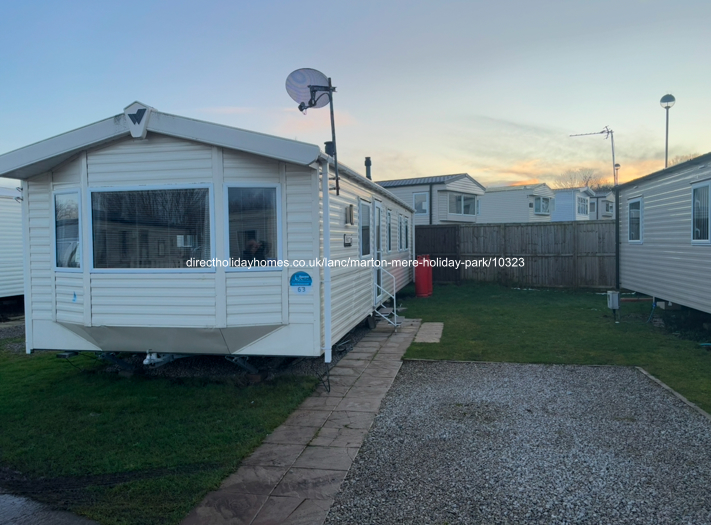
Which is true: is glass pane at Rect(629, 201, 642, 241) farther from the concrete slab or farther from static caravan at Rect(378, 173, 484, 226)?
static caravan at Rect(378, 173, 484, 226)

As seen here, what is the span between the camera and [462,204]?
1082 inches

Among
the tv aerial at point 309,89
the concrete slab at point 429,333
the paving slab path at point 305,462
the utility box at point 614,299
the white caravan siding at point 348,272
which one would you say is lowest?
the paving slab path at point 305,462

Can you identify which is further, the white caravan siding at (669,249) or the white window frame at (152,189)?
the white caravan siding at (669,249)

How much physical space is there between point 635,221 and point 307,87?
8420 millimetres

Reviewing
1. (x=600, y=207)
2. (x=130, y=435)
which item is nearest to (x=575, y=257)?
(x=130, y=435)

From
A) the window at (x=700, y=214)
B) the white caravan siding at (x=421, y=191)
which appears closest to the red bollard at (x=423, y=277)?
the window at (x=700, y=214)

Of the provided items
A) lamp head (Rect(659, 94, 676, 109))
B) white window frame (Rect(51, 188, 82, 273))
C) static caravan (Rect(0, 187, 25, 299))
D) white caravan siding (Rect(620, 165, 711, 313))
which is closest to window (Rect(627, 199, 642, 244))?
white caravan siding (Rect(620, 165, 711, 313))

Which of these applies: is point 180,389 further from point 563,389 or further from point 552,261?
point 552,261

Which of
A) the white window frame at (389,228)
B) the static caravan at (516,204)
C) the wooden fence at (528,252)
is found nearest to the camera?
the white window frame at (389,228)

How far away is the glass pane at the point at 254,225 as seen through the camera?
558 centimetres

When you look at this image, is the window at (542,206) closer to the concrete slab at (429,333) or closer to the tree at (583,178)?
the concrete slab at (429,333)

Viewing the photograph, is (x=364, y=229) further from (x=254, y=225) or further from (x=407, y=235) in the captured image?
(x=407, y=235)

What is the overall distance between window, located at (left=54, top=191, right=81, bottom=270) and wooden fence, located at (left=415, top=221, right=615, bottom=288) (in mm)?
12067

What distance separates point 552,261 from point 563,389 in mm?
10164
